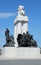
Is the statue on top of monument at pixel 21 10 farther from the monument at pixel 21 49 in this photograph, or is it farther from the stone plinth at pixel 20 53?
the stone plinth at pixel 20 53

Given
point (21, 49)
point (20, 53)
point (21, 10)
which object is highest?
point (21, 10)

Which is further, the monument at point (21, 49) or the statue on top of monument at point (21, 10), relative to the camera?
the statue on top of monument at point (21, 10)

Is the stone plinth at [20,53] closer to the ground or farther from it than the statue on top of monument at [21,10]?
closer to the ground

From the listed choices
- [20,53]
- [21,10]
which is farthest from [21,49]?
[21,10]

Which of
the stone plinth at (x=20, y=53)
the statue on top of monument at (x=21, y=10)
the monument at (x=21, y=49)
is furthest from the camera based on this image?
the statue on top of monument at (x=21, y=10)

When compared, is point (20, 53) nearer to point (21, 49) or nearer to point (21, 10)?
point (21, 49)

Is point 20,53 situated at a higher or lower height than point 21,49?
lower

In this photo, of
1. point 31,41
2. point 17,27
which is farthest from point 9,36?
point 17,27

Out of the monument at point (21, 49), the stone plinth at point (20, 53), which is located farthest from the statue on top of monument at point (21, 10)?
the stone plinth at point (20, 53)

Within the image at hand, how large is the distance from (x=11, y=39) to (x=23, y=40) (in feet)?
5.93

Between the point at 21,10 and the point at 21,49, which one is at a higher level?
the point at 21,10

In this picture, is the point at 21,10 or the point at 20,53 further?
the point at 21,10

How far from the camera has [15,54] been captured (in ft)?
99.3

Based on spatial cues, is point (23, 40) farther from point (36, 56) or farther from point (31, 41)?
point (36, 56)
